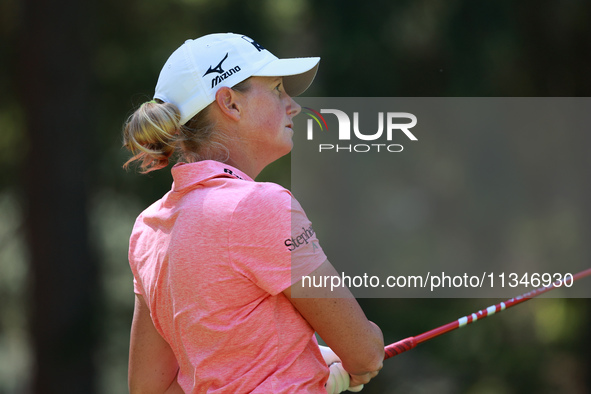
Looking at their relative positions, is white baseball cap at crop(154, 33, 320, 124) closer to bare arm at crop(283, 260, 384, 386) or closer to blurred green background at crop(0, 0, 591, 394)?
bare arm at crop(283, 260, 384, 386)

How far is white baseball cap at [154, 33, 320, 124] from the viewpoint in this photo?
55.8 inches

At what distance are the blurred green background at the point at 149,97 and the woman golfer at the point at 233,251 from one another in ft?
10.1

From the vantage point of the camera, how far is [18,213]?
18.0 feet

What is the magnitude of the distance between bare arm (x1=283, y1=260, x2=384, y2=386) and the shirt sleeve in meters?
0.03

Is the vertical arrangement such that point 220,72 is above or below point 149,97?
above

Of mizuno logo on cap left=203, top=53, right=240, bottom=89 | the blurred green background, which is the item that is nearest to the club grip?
mizuno logo on cap left=203, top=53, right=240, bottom=89

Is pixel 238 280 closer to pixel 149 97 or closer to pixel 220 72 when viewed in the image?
pixel 220 72

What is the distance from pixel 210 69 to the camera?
56.1 inches

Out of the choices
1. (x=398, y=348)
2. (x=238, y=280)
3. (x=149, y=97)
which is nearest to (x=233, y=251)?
(x=238, y=280)

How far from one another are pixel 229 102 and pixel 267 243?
0.40 metres

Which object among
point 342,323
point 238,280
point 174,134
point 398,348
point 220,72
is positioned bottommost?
point 398,348

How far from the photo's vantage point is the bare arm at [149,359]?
150cm

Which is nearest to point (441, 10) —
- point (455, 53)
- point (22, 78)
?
point (455, 53)

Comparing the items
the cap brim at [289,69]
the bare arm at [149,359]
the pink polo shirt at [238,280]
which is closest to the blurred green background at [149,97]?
the bare arm at [149,359]
